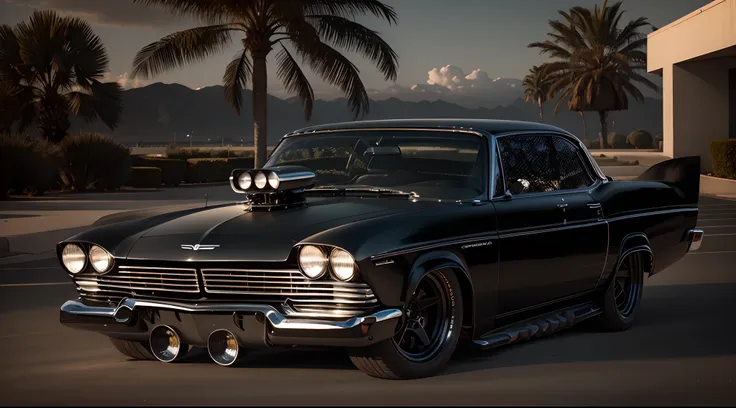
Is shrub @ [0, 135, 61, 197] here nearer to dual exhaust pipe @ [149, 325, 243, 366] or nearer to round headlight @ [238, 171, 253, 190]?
round headlight @ [238, 171, 253, 190]

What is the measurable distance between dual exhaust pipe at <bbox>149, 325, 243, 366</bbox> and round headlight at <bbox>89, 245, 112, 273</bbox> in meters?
0.55

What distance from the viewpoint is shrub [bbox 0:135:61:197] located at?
33344 millimetres

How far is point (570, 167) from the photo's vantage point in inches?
359

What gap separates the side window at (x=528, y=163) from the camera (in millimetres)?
8203

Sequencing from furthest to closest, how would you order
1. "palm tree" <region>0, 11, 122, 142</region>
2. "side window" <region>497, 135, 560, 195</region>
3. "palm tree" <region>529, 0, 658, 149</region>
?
"palm tree" <region>529, 0, 658, 149</region>, "palm tree" <region>0, 11, 122, 142</region>, "side window" <region>497, 135, 560, 195</region>

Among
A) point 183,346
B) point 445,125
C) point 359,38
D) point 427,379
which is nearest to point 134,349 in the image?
point 183,346

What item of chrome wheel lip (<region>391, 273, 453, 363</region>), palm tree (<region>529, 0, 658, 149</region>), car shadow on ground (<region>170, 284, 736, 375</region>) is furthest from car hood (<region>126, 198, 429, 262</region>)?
palm tree (<region>529, 0, 658, 149</region>)

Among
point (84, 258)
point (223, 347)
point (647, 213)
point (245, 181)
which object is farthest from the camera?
point (647, 213)

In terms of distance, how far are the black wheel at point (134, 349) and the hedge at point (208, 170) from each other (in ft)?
118

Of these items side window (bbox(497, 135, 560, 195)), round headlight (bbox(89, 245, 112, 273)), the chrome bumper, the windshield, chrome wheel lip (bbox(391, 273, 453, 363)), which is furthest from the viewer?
the chrome bumper

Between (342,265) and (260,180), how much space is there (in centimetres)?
127

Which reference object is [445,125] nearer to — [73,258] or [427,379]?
[427,379]

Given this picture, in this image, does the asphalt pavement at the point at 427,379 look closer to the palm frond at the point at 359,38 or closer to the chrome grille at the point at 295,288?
the chrome grille at the point at 295,288

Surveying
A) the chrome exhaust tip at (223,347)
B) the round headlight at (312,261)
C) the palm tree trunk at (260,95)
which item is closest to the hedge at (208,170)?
the palm tree trunk at (260,95)
